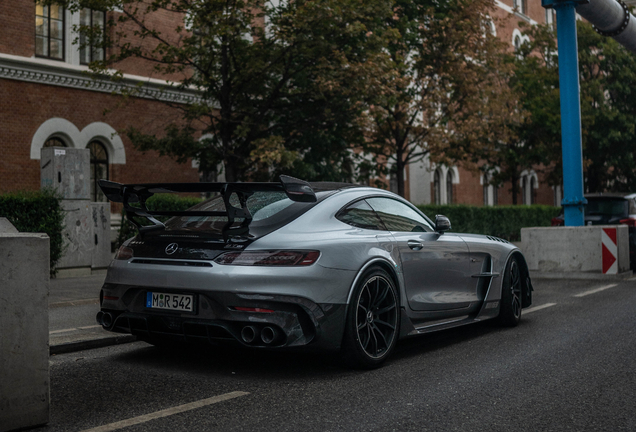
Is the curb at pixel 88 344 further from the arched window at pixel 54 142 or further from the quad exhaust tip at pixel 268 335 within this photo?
the arched window at pixel 54 142

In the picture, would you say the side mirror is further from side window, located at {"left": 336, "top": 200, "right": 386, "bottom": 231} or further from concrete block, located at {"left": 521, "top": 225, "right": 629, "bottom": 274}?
concrete block, located at {"left": 521, "top": 225, "right": 629, "bottom": 274}

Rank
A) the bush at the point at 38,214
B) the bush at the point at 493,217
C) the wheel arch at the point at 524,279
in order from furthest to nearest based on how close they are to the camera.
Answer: the bush at the point at 493,217, the bush at the point at 38,214, the wheel arch at the point at 524,279

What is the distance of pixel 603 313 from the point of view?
867 centimetres

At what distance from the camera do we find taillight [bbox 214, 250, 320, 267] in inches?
197

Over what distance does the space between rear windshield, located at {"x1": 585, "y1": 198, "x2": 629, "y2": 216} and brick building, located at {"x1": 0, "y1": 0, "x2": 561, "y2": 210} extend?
963 cm

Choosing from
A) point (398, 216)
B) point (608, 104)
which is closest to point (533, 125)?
point (608, 104)

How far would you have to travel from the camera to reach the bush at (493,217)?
22.6 meters

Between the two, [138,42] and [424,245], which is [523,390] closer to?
[424,245]

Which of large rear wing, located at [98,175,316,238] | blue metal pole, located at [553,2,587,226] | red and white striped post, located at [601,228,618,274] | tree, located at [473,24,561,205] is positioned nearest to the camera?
large rear wing, located at [98,175,316,238]

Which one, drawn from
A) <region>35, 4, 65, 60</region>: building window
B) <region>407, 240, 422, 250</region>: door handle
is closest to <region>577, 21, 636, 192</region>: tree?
<region>35, 4, 65, 60</region>: building window

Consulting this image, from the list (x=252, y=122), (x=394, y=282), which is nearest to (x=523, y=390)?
(x=394, y=282)

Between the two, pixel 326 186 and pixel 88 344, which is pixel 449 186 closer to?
pixel 326 186

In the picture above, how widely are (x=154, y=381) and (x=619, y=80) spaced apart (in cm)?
3171

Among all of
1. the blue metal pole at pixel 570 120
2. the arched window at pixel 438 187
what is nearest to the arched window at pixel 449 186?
the arched window at pixel 438 187
